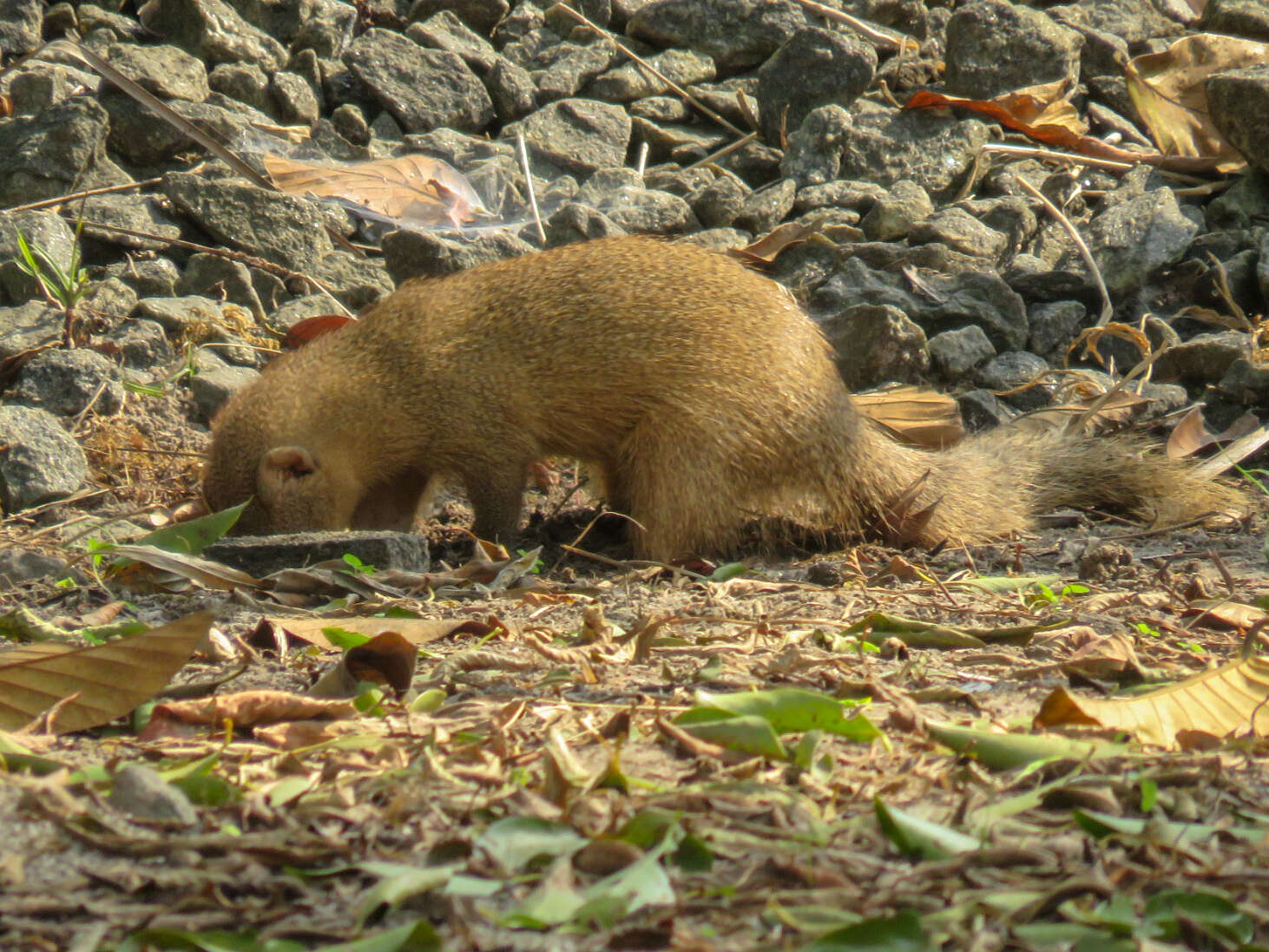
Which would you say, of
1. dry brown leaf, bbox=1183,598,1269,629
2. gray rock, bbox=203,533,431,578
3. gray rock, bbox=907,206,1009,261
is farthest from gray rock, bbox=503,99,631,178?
dry brown leaf, bbox=1183,598,1269,629

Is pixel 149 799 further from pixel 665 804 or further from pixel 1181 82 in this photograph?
pixel 1181 82

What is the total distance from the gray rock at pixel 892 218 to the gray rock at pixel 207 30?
111 inches

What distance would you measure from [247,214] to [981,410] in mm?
3058

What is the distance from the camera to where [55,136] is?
5434 mm

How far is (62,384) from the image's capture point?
15.8 ft

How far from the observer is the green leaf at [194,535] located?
3.62m

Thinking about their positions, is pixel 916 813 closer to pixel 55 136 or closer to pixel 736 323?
pixel 736 323

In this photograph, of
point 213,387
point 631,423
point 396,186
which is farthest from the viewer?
point 396,186

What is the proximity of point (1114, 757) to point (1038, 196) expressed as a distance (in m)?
4.51

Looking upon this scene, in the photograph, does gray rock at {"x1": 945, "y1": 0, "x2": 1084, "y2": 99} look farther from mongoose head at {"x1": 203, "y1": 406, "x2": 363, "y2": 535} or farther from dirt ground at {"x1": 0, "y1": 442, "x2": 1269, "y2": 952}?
dirt ground at {"x1": 0, "y1": 442, "x2": 1269, "y2": 952}

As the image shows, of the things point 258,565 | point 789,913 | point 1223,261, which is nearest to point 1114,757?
point 789,913

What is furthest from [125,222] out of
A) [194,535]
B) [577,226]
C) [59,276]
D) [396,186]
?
[194,535]

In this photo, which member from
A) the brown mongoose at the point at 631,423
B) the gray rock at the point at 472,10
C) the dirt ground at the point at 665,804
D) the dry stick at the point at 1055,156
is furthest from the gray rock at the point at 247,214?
the dry stick at the point at 1055,156

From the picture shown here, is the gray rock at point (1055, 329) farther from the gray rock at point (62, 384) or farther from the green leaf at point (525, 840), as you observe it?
the green leaf at point (525, 840)
